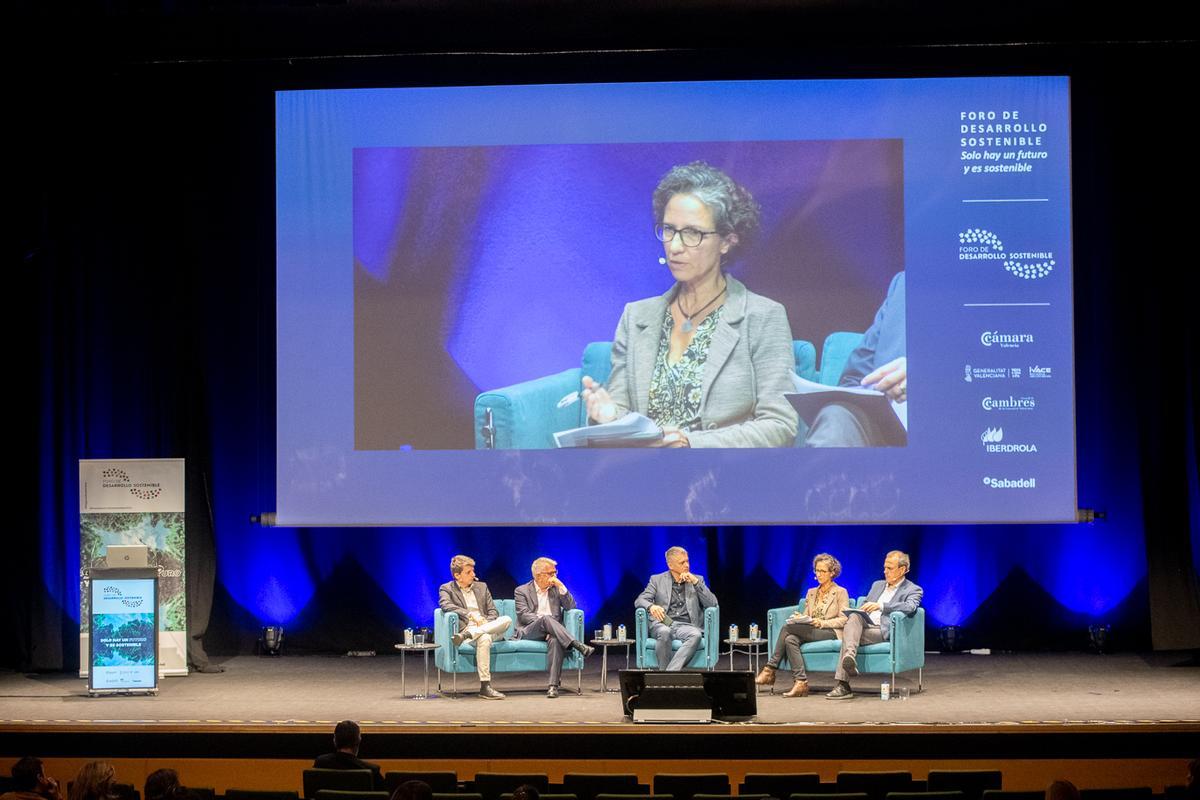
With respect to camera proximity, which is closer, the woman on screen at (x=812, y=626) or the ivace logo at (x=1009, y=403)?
the woman on screen at (x=812, y=626)

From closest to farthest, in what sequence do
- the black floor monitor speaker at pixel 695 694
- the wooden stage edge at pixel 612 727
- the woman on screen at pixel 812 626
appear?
the wooden stage edge at pixel 612 727 → the black floor monitor speaker at pixel 695 694 → the woman on screen at pixel 812 626

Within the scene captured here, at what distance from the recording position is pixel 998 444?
358 inches

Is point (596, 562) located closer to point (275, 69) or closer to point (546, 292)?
point (546, 292)

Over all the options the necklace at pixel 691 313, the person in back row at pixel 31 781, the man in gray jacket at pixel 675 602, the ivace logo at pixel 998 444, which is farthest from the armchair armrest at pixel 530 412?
the person in back row at pixel 31 781

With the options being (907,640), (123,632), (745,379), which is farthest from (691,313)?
(123,632)

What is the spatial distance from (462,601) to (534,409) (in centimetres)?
155

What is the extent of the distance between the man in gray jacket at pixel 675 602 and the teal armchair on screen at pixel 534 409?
4.34ft

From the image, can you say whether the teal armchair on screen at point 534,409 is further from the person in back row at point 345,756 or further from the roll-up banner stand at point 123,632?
the person in back row at point 345,756

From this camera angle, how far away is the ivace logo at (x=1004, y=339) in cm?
913

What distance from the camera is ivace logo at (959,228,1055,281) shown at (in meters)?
9.14

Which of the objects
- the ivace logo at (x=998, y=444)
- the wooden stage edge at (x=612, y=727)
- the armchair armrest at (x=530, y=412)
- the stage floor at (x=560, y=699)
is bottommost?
the stage floor at (x=560, y=699)

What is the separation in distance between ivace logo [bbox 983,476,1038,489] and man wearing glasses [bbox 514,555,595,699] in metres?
2.82

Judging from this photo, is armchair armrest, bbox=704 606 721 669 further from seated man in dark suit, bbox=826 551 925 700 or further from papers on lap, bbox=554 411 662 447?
papers on lap, bbox=554 411 662 447

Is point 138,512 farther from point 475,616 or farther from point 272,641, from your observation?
point 475,616
